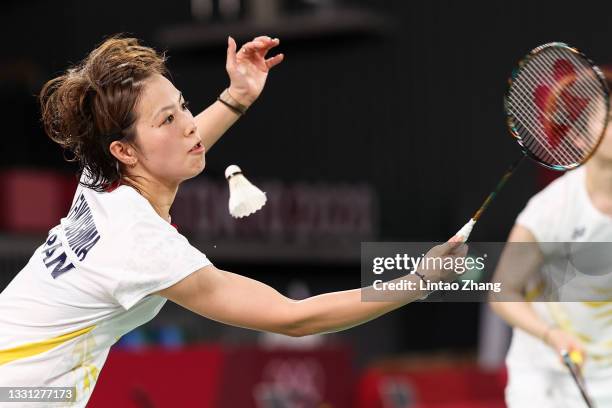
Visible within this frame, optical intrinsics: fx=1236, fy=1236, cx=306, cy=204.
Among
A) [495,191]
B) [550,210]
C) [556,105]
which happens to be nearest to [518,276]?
[550,210]

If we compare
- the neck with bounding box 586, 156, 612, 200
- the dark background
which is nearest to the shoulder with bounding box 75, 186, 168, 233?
the neck with bounding box 586, 156, 612, 200

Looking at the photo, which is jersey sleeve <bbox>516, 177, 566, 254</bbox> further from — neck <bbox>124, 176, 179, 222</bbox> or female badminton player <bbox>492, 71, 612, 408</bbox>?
neck <bbox>124, 176, 179, 222</bbox>

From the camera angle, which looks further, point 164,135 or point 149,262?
point 164,135

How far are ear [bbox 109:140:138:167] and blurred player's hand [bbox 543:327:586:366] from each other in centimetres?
173

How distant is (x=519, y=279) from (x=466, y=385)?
4366 millimetres

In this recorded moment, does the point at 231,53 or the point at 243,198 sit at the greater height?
the point at 231,53

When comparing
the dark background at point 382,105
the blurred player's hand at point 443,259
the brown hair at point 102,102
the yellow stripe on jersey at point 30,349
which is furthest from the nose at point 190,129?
the dark background at point 382,105

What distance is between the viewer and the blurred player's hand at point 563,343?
4316 millimetres

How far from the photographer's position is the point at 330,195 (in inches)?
479

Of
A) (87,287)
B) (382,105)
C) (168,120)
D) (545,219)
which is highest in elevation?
(168,120)

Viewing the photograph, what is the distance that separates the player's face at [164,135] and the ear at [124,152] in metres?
0.02

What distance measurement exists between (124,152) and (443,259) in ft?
3.20

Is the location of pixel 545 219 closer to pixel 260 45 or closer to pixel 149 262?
pixel 260 45

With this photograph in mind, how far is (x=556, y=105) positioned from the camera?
424 centimetres
